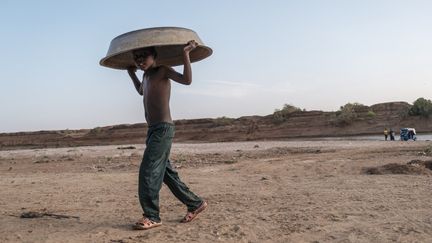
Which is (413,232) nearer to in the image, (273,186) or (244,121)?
(273,186)

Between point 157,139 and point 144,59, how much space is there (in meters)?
0.86

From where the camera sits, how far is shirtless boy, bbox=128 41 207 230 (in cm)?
475

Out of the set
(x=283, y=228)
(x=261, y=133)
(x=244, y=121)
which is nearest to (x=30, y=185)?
(x=283, y=228)

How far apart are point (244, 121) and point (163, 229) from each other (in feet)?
155

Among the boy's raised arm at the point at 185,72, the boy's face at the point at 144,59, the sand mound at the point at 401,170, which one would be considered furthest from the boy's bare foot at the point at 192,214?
the sand mound at the point at 401,170

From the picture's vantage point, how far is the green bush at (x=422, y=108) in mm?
42312

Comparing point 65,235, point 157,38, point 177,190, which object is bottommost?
point 65,235

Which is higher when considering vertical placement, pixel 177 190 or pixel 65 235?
pixel 177 190

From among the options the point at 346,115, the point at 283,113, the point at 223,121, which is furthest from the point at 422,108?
the point at 223,121

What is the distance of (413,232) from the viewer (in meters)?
4.27

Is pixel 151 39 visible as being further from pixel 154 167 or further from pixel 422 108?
pixel 422 108

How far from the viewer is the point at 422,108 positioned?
140ft

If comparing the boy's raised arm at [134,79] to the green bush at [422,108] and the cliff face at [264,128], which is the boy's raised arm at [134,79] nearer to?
the cliff face at [264,128]

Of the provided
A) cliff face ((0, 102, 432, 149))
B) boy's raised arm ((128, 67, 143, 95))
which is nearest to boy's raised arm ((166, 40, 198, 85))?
boy's raised arm ((128, 67, 143, 95))
